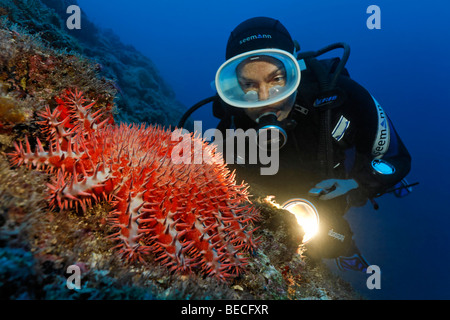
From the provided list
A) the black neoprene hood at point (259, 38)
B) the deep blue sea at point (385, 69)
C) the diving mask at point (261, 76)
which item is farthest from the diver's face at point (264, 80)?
the deep blue sea at point (385, 69)

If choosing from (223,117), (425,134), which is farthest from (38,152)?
(425,134)

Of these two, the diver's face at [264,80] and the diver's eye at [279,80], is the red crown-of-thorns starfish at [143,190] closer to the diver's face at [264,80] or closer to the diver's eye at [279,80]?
the diver's face at [264,80]

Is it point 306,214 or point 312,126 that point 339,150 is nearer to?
point 312,126

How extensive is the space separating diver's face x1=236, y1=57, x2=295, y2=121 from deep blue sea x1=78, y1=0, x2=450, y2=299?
16948 mm

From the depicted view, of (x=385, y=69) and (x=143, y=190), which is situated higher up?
(x=385, y=69)

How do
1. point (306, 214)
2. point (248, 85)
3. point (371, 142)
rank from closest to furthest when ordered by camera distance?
point (306, 214) < point (248, 85) < point (371, 142)

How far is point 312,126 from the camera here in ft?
14.8

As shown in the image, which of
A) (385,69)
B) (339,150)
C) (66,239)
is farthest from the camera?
(385,69)

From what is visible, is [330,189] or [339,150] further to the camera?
[339,150]

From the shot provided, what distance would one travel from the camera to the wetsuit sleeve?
4367 millimetres

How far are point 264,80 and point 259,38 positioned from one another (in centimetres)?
72

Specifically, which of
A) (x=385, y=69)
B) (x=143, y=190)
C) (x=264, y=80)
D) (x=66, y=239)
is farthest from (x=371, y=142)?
(x=385, y=69)

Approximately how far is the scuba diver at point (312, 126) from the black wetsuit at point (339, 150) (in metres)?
0.02

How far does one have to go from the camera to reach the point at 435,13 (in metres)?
75.1
